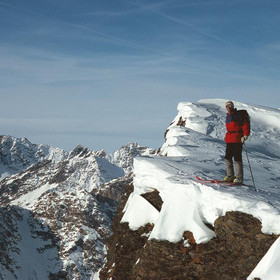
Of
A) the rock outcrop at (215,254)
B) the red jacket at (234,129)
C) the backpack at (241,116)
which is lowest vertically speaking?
the rock outcrop at (215,254)

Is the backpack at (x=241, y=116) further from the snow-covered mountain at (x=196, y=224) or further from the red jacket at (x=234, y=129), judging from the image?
the snow-covered mountain at (x=196, y=224)

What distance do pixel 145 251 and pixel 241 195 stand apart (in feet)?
11.7

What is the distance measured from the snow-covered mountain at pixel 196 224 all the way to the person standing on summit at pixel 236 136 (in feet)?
2.35

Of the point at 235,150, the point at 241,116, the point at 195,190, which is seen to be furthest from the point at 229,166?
the point at 195,190

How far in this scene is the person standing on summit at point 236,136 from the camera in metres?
14.8

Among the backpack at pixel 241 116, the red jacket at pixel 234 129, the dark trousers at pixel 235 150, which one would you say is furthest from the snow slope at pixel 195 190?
the backpack at pixel 241 116

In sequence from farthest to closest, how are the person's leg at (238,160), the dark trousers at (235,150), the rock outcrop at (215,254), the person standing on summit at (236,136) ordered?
the dark trousers at (235,150) < the person's leg at (238,160) < the person standing on summit at (236,136) < the rock outcrop at (215,254)

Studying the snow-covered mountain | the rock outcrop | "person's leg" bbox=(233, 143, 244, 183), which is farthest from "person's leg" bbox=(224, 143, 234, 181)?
the rock outcrop

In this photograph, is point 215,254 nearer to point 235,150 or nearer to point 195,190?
point 195,190

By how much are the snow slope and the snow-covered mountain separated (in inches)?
1.1

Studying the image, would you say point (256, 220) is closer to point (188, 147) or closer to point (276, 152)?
point (188, 147)

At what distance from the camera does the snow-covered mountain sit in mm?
11711

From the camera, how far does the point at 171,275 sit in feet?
43.1

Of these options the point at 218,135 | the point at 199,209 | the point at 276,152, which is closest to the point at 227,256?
the point at 199,209
